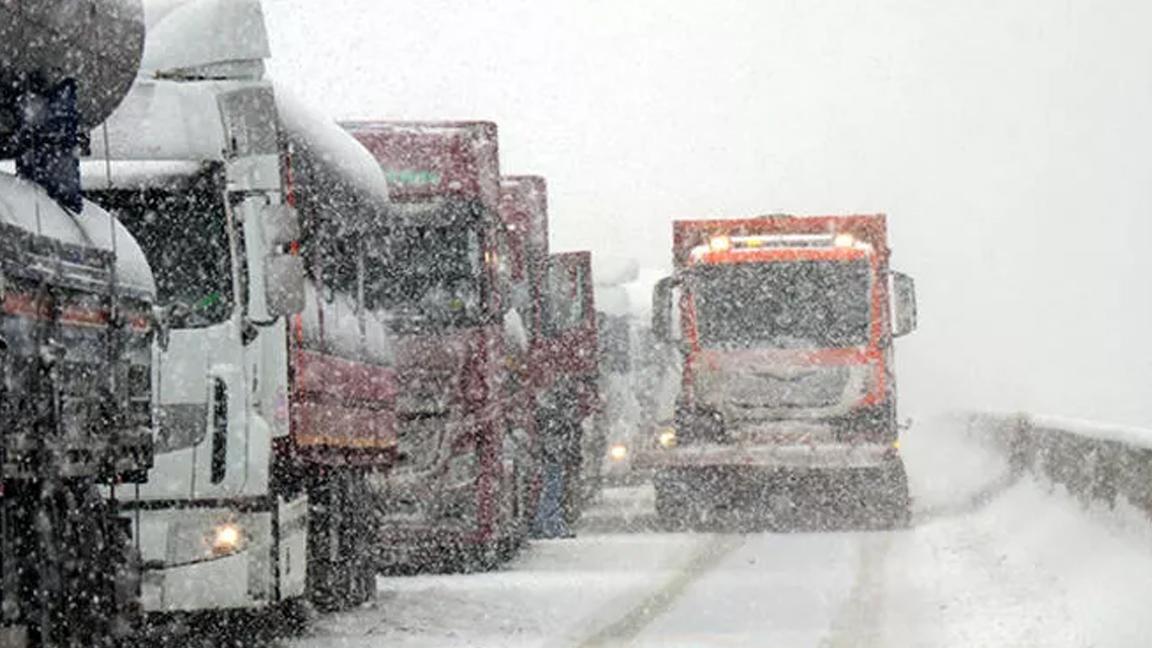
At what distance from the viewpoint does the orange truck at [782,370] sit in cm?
2242

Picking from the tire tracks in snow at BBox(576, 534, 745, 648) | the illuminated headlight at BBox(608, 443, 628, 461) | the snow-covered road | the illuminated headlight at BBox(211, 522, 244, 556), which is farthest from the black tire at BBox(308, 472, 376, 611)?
the illuminated headlight at BBox(608, 443, 628, 461)

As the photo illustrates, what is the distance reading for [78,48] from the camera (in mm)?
8484

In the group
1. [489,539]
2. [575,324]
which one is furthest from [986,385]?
[489,539]

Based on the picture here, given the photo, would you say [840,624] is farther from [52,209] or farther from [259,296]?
[52,209]

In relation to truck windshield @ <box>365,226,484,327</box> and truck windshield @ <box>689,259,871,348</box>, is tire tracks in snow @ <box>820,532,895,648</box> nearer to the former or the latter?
truck windshield @ <box>365,226,484,327</box>

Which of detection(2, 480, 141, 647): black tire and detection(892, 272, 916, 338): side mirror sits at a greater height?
detection(892, 272, 916, 338): side mirror

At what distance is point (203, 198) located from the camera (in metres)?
11.8

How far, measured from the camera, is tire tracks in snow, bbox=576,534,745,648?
12164 mm

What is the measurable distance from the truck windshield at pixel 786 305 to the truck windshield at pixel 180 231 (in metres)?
12.2

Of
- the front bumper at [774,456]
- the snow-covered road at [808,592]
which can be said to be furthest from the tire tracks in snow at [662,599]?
the front bumper at [774,456]

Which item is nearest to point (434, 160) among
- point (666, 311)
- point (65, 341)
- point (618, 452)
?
point (666, 311)

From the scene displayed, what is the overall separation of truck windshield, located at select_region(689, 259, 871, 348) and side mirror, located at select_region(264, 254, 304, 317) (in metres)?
12.2

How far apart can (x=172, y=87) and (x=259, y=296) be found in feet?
3.90

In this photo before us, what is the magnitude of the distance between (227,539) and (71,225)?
11.6ft
